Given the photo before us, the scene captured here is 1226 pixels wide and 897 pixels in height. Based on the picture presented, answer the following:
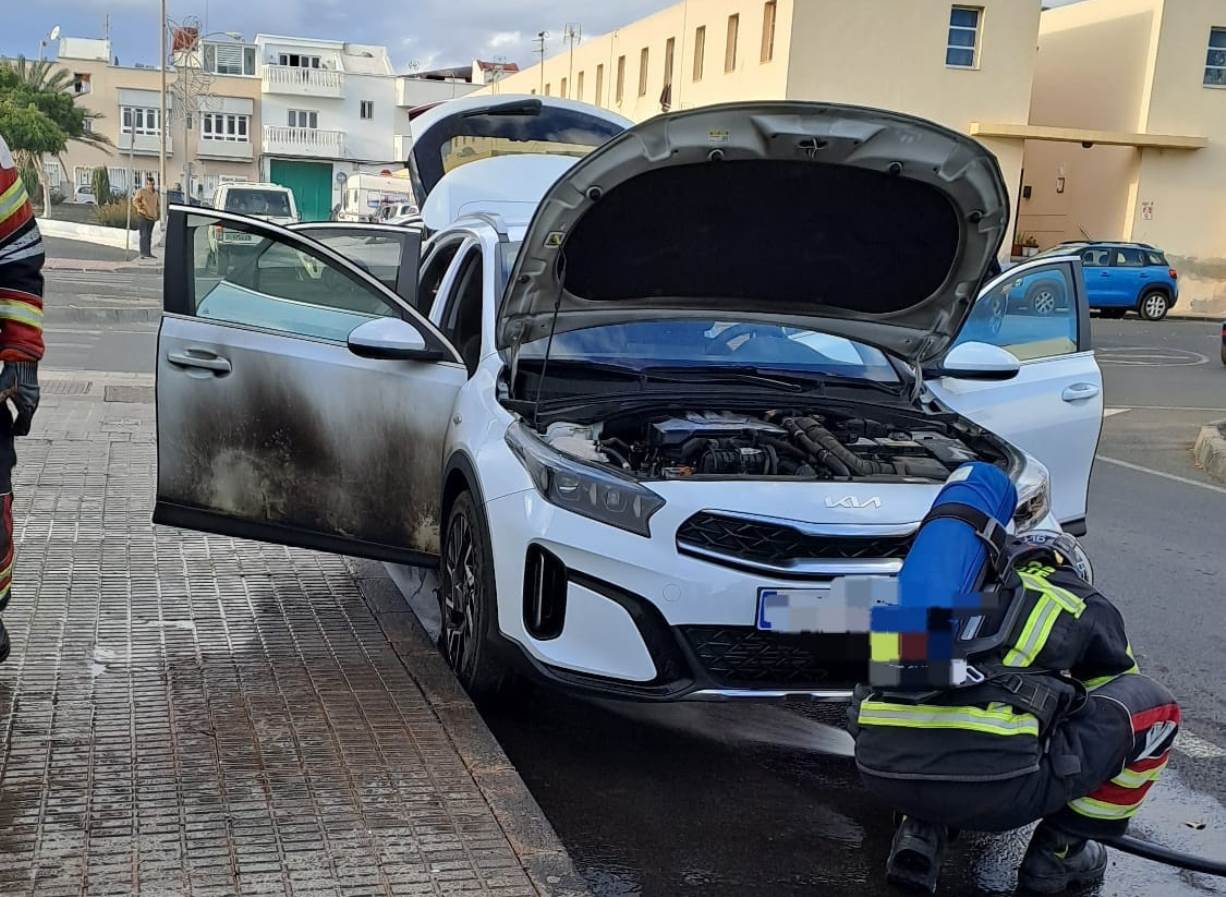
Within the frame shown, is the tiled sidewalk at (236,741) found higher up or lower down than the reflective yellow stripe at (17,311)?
lower down

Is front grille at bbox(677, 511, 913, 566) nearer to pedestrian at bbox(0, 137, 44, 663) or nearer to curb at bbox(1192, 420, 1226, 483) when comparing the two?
pedestrian at bbox(0, 137, 44, 663)

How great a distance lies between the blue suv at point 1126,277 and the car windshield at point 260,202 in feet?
55.0

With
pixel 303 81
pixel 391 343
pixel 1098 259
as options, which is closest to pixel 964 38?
pixel 1098 259

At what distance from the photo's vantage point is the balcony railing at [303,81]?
71.2 meters

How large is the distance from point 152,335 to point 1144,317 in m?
21.7

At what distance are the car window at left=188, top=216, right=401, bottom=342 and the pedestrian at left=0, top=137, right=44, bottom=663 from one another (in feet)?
3.75

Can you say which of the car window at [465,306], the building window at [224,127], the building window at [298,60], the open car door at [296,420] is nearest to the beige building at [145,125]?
the building window at [224,127]

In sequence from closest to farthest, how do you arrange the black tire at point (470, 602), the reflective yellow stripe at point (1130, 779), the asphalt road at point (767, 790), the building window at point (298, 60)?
1. the reflective yellow stripe at point (1130, 779)
2. the asphalt road at point (767, 790)
3. the black tire at point (470, 602)
4. the building window at point (298, 60)

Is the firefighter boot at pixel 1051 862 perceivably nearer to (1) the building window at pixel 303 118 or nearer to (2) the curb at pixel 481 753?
(2) the curb at pixel 481 753

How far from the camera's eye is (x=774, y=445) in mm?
4414

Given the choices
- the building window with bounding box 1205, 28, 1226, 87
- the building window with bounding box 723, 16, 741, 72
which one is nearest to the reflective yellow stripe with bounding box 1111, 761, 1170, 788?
the building window with bounding box 723, 16, 741, 72

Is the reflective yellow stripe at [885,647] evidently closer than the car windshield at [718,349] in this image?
Yes

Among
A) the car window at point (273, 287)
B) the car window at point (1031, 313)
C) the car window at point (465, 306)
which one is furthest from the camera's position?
the car window at point (1031, 313)

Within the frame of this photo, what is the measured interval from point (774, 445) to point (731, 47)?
105ft
